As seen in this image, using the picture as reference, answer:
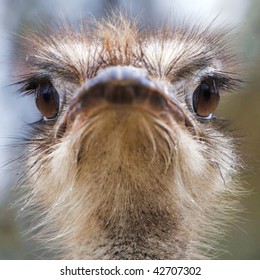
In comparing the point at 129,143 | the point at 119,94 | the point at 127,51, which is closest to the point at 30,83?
the point at 127,51

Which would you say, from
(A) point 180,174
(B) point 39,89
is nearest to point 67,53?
(B) point 39,89

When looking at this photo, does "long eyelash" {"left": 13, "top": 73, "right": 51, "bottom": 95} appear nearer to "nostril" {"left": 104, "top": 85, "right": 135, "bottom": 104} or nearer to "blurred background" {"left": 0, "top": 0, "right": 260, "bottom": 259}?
"blurred background" {"left": 0, "top": 0, "right": 260, "bottom": 259}

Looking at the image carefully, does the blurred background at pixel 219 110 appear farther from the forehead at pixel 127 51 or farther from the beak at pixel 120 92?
the beak at pixel 120 92

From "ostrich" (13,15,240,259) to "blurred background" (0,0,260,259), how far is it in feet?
0.34

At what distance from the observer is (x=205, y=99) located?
4.48 feet

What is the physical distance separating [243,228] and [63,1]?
98cm

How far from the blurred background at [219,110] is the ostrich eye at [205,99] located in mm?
201

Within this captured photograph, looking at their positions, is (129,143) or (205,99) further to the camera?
(205,99)

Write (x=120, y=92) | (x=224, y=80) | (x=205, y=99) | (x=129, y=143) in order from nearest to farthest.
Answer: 1. (x=120, y=92)
2. (x=129, y=143)
3. (x=205, y=99)
4. (x=224, y=80)

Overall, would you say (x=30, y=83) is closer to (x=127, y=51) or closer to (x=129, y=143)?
(x=127, y=51)

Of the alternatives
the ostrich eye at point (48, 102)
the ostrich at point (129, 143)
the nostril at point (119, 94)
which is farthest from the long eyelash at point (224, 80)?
the nostril at point (119, 94)

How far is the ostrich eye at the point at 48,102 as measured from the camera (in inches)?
53.3

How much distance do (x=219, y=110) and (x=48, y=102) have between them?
48cm

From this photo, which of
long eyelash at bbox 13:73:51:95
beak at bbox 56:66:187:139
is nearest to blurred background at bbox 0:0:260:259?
long eyelash at bbox 13:73:51:95
